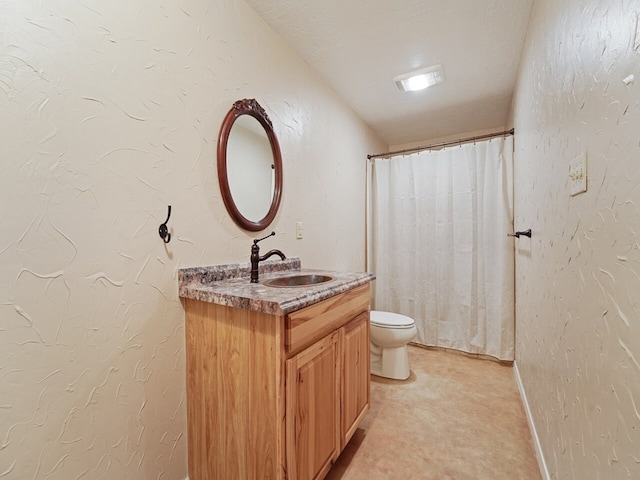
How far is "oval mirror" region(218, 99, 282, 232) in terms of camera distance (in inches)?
54.5

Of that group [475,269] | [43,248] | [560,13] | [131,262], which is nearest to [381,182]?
[475,269]

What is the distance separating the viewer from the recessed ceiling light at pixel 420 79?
6.90ft

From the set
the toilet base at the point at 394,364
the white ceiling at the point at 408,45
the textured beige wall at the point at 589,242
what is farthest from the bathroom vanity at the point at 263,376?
the white ceiling at the point at 408,45

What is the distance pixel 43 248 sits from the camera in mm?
812

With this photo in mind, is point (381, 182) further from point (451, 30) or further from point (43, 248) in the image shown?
point (43, 248)

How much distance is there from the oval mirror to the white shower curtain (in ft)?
5.18

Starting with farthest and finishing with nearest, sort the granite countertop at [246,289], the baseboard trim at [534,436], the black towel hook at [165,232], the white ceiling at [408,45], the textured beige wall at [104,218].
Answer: the white ceiling at [408,45] → the baseboard trim at [534,436] → the black towel hook at [165,232] → the granite countertop at [246,289] → the textured beige wall at [104,218]

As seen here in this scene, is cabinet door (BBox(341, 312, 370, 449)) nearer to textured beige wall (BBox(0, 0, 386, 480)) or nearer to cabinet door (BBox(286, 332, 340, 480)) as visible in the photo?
cabinet door (BBox(286, 332, 340, 480))

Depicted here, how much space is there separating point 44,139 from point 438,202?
269 cm

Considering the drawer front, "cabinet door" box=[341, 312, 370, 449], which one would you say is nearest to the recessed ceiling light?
the drawer front

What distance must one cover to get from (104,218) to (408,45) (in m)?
1.98

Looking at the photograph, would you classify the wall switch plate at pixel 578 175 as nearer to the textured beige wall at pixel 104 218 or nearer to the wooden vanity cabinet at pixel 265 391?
the wooden vanity cabinet at pixel 265 391

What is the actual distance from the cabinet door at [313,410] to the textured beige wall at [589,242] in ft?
2.66

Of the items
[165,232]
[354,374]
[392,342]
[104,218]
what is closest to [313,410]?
[354,374]
